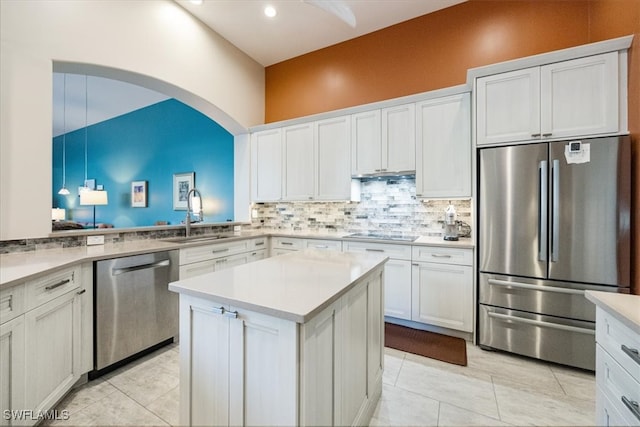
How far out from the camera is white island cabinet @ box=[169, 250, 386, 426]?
94 cm

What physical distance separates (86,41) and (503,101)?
366 centimetres

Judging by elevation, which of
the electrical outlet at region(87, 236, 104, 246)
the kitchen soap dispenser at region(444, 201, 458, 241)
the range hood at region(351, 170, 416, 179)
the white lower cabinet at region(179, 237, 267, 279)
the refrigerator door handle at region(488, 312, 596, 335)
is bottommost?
the refrigerator door handle at region(488, 312, 596, 335)

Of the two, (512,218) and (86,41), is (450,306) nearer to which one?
(512,218)

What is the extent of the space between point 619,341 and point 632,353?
95 mm

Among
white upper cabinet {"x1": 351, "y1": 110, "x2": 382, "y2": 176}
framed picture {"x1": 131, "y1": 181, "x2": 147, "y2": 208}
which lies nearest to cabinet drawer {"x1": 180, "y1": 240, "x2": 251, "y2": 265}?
white upper cabinet {"x1": 351, "y1": 110, "x2": 382, "y2": 176}

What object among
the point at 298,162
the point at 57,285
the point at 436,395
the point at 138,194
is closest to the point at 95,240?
the point at 57,285

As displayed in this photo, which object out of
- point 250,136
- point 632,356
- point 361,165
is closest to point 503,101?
point 361,165

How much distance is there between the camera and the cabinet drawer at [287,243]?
3499 mm

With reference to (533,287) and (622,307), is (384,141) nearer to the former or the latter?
(533,287)

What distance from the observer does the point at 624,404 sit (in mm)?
931

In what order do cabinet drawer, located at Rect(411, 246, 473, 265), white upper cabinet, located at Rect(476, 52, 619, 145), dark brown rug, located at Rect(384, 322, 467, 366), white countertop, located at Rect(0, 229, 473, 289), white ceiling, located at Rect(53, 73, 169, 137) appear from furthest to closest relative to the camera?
white ceiling, located at Rect(53, 73, 169, 137), cabinet drawer, located at Rect(411, 246, 473, 265), dark brown rug, located at Rect(384, 322, 467, 366), white upper cabinet, located at Rect(476, 52, 619, 145), white countertop, located at Rect(0, 229, 473, 289)

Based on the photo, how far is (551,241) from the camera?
2104 mm

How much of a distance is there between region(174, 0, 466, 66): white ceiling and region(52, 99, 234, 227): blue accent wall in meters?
1.56

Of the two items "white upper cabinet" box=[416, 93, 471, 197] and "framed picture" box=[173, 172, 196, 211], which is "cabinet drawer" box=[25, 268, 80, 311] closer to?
"white upper cabinet" box=[416, 93, 471, 197]
